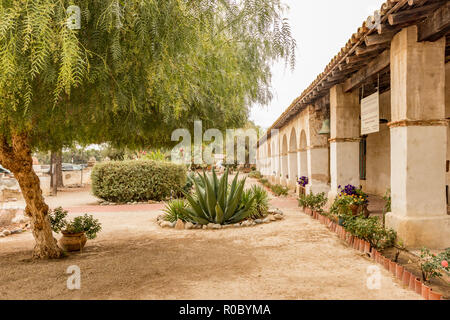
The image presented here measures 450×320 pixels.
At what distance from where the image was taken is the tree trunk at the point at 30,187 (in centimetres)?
479

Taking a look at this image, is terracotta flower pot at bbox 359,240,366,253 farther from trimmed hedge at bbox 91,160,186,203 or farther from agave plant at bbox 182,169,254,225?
trimmed hedge at bbox 91,160,186,203

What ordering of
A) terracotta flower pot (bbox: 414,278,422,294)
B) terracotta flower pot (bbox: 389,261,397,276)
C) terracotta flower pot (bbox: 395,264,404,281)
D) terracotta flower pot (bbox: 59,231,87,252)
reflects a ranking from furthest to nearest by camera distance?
terracotta flower pot (bbox: 59,231,87,252) < terracotta flower pot (bbox: 389,261,397,276) < terracotta flower pot (bbox: 395,264,404,281) < terracotta flower pot (bbox: 414,278,422,294)

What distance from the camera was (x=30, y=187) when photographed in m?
5.02

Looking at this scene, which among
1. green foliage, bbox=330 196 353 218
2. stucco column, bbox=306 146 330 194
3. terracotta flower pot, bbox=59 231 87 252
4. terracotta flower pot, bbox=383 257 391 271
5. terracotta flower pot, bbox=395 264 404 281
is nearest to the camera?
terracotta flower pot, bbox=395 264 404 281

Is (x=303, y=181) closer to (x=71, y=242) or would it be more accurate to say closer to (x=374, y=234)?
(x=374, y=234)

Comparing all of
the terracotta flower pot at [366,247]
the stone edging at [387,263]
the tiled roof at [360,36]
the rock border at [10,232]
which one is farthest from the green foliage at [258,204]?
the rock border at [10,232]

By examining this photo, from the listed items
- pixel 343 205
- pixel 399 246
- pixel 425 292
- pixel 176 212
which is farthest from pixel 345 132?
pixel 425 292

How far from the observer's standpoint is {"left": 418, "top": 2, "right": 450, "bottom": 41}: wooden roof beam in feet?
14.7

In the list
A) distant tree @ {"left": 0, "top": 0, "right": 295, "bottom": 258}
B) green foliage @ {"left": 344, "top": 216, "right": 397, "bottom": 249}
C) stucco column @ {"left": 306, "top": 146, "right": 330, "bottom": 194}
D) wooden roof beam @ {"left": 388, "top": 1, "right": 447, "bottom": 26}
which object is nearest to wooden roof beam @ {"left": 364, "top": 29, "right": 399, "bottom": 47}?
wooden roof beam @ {"left": 388, "top": 1, "right": 447, "bottom": 26}

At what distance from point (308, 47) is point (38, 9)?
2390 millimetres

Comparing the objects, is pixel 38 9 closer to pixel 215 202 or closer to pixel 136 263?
pixel 136 263

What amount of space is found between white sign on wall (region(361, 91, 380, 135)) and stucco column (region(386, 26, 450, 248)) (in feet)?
3.88

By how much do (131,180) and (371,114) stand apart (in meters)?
9.24

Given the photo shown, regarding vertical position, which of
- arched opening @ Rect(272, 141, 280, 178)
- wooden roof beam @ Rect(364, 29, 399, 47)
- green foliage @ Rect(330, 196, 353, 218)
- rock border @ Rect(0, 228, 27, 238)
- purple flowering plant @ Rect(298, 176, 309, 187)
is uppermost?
wooden roof beam @ Rect(364, 29, 399, 47)
